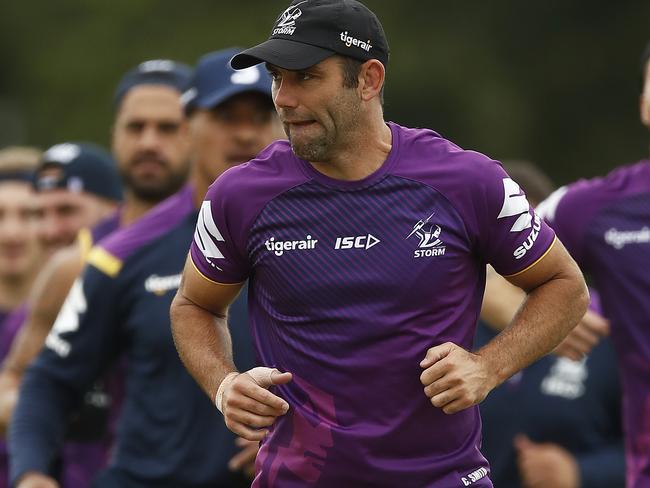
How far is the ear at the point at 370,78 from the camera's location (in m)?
5.68

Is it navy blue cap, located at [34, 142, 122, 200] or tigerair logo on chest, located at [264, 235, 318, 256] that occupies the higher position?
tigerair logo on chest, located at [264, 235, 318, 256]

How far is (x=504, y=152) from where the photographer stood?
24.4m

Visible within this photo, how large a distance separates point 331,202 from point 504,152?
62.2ft

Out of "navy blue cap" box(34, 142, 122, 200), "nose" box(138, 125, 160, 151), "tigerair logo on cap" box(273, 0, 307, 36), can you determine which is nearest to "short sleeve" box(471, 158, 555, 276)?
"tigerair logo on cap" box(273, 0, 307, 36)

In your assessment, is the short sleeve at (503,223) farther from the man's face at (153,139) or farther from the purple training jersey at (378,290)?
the man's face at (153,139)

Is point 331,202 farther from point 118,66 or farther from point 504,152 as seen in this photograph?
point 118,66

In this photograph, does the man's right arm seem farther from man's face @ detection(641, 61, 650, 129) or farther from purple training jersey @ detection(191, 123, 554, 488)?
man's face @ detection(641, 61, 650, 129)

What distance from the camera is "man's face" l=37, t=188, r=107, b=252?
35.8 feet

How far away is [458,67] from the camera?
25141mm

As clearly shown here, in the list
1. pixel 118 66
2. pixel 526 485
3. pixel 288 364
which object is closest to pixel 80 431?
pixel 526 485

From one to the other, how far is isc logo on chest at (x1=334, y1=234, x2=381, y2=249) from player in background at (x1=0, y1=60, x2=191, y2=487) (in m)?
3.09

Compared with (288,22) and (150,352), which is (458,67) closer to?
(150,352)

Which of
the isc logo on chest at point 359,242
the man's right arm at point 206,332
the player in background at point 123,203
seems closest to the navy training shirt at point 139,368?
the player in background at point 123,203

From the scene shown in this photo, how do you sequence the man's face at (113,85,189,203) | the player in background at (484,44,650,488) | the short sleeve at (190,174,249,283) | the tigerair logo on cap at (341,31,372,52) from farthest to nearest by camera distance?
the man's face at (113,85,189,203), the player in background at (484,44,650,488), the short sleeve at (190,174,249,283), the tigerair logo on cap at (341,31,372,52)
